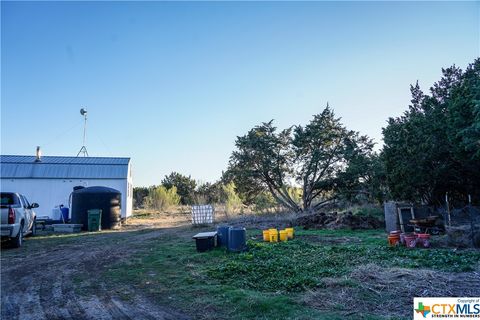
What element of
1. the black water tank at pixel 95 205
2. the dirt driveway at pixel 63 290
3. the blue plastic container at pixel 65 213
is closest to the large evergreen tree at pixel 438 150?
the dirt driveway at pixel 63 290

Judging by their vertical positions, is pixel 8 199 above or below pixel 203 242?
above

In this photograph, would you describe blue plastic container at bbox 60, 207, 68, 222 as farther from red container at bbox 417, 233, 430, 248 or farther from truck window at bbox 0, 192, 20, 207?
red container at bbox 417, 233, 430, 248

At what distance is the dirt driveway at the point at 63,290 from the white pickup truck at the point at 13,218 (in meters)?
0.63

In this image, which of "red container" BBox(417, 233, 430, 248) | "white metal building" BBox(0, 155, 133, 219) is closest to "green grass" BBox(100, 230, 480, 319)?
"red container" BBox(417, 233, 430, 248)

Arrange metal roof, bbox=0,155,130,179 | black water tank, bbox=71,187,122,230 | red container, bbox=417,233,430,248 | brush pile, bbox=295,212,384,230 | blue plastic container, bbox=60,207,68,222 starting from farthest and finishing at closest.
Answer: metal roof, bbox=0,155,130,179 < blue plastic container, bbox=60,207,68,222 < black water tank, bbox=71,187,122,230 < brush pile, bbox=295,212,384,230 < red container, bbox=417,233,430,248

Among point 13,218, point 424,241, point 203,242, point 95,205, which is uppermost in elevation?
point 95,205

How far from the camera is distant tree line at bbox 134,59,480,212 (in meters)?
13.2

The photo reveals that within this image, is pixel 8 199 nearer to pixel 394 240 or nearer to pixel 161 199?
pixel 394 240

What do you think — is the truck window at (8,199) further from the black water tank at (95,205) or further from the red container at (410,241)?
the red container at (410,241)

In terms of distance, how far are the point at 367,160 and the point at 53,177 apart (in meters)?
20.1

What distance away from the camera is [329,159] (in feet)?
71.3

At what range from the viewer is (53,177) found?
23.0 metres

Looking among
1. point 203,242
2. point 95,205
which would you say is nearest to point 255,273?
point 203,242

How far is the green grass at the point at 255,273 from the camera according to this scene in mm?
4586
